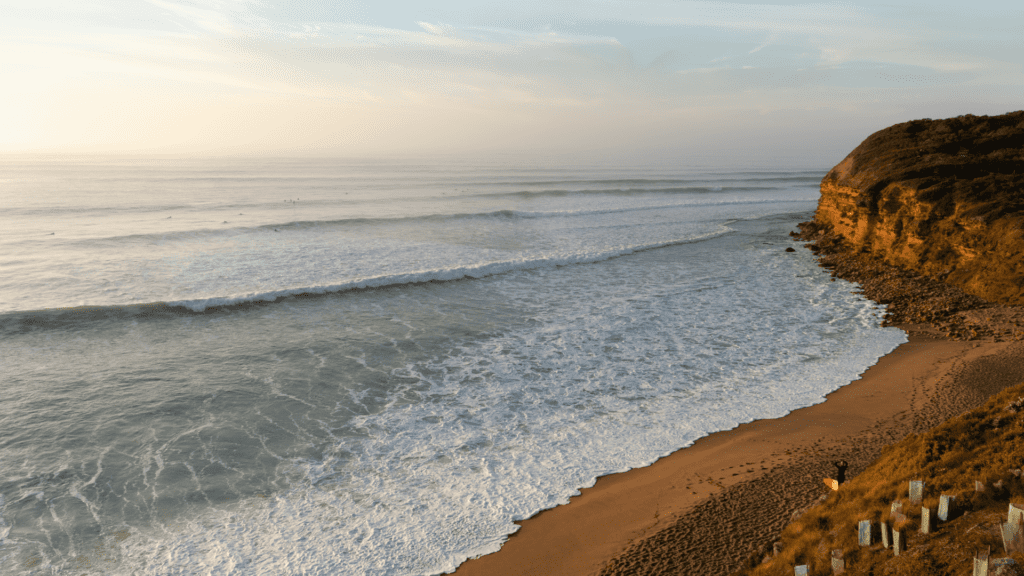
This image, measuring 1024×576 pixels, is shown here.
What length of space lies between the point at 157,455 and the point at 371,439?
296 centimetres

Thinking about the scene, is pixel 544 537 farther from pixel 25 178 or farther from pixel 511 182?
pixel 25 178

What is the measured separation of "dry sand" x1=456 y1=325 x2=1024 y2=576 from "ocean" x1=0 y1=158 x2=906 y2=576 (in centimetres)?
35

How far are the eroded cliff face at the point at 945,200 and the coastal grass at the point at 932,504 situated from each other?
10.4 meters

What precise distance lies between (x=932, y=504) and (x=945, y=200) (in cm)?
1517

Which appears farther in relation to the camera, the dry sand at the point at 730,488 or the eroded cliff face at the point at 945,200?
the eroded cliff face at the point at 945,200

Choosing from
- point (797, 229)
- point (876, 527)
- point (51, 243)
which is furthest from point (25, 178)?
point (876, 527)

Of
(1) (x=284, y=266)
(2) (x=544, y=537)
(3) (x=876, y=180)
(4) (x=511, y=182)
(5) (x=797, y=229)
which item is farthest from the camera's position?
(4) (x=511, y=182)

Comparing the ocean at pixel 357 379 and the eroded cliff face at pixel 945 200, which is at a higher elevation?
the eroded cliff face at pixel 945 200

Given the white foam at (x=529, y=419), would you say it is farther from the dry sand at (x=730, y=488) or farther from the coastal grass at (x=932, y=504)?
the coastal grass at (x=932, y=504)

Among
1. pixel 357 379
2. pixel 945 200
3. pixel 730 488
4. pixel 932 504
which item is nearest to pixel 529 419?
pixel 730 488

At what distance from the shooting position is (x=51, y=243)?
854 inches

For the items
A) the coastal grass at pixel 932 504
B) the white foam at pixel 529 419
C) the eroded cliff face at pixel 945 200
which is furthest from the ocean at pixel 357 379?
the coastal grass at pixel 932 504

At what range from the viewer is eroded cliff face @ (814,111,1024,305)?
13.2m

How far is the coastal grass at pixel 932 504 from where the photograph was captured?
133 inches
